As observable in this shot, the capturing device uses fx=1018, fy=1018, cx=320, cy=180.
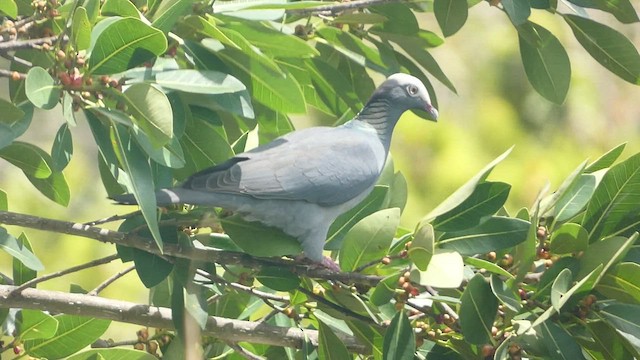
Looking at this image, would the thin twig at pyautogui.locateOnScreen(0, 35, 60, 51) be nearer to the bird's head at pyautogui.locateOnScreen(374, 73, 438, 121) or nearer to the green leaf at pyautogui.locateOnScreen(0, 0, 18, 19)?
the green leaf at pyautogui.locateOnScreen(0, 0, 18, 19)

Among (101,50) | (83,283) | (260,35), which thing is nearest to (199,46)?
(260,35)

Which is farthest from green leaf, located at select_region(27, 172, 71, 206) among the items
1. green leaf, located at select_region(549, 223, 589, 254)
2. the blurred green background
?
the blurred green background

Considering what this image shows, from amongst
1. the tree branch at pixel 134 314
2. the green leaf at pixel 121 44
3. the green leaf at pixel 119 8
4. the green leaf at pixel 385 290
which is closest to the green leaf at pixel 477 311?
the green leaf at pixel 385 290

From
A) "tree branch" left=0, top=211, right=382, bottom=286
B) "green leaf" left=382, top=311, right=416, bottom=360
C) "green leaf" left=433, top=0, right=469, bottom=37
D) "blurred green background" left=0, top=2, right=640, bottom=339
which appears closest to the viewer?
"green leaf" left=382, top=311, right=416, bottom=360

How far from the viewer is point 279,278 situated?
85.6 inches

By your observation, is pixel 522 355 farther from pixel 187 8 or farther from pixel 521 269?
pixel 187 8

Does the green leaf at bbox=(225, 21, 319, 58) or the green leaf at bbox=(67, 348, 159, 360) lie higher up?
the green leaf at bbox=(225, 21, 319, 58)

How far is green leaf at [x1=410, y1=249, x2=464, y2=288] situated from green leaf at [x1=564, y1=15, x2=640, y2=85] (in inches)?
33.7

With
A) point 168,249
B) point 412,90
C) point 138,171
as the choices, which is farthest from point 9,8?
point 412,90

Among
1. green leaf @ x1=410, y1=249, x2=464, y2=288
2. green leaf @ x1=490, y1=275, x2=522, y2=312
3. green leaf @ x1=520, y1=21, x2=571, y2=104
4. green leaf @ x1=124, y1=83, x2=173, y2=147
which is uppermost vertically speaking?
green leaf @ x1=124, y1=83, x2=173, y2=147

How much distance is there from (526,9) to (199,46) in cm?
74

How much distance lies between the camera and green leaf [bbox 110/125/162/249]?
72.6 inches

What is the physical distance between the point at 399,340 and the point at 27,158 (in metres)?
0.95

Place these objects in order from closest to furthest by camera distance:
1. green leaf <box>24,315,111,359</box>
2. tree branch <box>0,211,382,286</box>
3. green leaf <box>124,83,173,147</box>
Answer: green leaf <box>124,83,173,147</box>, tree branch <box>0,211,382,286</box>, green leaf <box>24,315,111,359</box>
